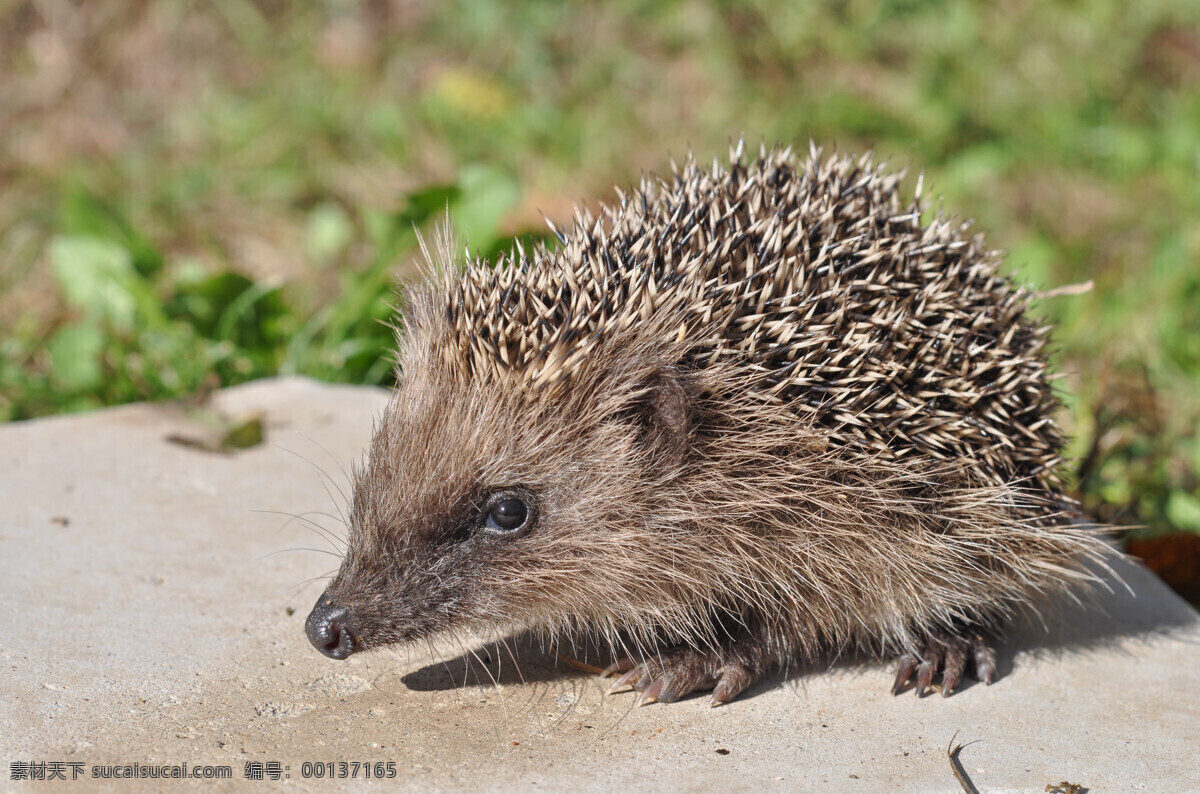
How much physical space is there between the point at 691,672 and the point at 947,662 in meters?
0.78

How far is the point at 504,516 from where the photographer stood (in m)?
3.26

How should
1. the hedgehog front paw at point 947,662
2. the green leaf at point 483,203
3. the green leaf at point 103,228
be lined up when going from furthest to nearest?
the green leaf at point 103,228
the green leaf at point 483,203
the hedgehog front paw at point 947,662

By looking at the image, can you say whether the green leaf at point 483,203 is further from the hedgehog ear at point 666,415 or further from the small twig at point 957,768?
the small twig at point 957,768

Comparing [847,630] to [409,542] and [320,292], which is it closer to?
[409,542]

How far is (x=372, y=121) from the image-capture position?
8219mm

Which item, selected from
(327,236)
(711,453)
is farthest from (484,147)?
(711,453)

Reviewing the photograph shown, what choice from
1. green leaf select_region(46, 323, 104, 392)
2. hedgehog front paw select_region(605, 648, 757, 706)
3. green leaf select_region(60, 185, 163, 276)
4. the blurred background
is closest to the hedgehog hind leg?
hedgehog front paw select_region(605, 648, 757, 706)

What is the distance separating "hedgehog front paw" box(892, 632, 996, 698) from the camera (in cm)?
347

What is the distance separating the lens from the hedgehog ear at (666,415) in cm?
323

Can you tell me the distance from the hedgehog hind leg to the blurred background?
261cm

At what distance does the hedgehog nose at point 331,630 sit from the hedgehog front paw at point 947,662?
5.00 feet

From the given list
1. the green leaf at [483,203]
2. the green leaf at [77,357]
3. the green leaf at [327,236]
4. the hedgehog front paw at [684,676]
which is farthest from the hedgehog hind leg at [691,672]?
the green leaf at [327,236]

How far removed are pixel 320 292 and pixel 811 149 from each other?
3.61 meters

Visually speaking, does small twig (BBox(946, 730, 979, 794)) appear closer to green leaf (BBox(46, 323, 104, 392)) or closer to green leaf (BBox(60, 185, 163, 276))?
green leaf (BBox(46, 323, 104, 392))
